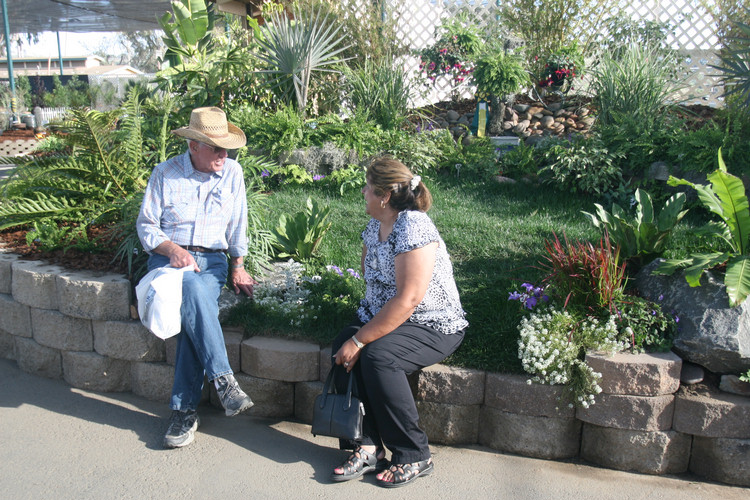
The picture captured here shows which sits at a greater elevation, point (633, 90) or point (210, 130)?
point (633, 90)

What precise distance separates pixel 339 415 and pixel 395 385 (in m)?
0.30

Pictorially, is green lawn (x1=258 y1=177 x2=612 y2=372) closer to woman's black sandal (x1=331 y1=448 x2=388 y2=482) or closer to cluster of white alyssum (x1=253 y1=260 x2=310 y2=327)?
cluster of white alyssum (x1=253 y1=260 x2=310 y2=327)

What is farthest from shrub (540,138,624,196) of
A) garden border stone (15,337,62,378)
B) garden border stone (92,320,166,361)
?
garden border stone (15,337,62,378)

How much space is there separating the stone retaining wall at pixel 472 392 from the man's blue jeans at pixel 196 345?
0.84ft

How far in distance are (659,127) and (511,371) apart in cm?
369

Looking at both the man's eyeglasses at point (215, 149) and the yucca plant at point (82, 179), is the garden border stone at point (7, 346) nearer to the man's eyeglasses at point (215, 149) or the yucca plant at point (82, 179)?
the yucca plant at point (82, 179)

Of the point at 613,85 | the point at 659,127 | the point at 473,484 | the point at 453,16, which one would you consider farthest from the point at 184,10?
the point at 473,484

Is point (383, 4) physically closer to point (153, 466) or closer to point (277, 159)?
point (277, 159)

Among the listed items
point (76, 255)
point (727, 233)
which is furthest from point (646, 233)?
point (76, 255)

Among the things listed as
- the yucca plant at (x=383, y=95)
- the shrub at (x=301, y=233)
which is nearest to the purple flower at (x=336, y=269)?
the shrub at (x=301, y=233)

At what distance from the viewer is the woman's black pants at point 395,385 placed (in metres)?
2.84

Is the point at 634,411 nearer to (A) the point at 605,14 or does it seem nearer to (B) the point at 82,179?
(B) the point at 82,179

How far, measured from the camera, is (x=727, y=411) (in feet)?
9.55

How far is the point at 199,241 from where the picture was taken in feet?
11.5
